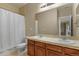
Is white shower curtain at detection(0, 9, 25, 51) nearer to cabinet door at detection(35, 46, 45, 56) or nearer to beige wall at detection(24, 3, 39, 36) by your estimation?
beige wall at detection(24, 3, 39, 36)

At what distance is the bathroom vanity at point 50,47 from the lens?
5.15 ft

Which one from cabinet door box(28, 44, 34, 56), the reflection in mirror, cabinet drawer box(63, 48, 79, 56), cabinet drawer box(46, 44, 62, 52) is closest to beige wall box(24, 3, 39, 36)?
cabinet door box(28, 44, 34, 56)

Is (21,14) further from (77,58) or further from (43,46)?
(77,58)

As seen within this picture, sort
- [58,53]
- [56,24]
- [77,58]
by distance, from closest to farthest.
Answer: [77,58] < [58,53] < [56,24]

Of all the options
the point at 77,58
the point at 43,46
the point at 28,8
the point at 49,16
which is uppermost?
the point at 28,8

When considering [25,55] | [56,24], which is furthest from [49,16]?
[25,55]

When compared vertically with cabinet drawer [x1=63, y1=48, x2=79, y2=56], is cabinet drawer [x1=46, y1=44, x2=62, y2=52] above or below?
above

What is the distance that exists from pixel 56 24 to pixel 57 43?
1.09 ft

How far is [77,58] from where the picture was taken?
Result: 1.55 meters

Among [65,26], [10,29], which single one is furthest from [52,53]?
[10,29]

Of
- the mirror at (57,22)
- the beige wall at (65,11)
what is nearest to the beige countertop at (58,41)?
the mirror at (57,22)

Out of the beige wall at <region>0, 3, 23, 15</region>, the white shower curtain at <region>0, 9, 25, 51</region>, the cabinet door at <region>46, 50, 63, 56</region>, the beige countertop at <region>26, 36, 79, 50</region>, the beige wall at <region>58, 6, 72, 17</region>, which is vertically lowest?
the cabinet door at <region>46, 50, 63, 56</region>

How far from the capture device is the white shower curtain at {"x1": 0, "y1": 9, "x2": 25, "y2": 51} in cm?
167

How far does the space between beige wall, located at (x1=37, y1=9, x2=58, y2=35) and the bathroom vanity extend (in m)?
0.14
